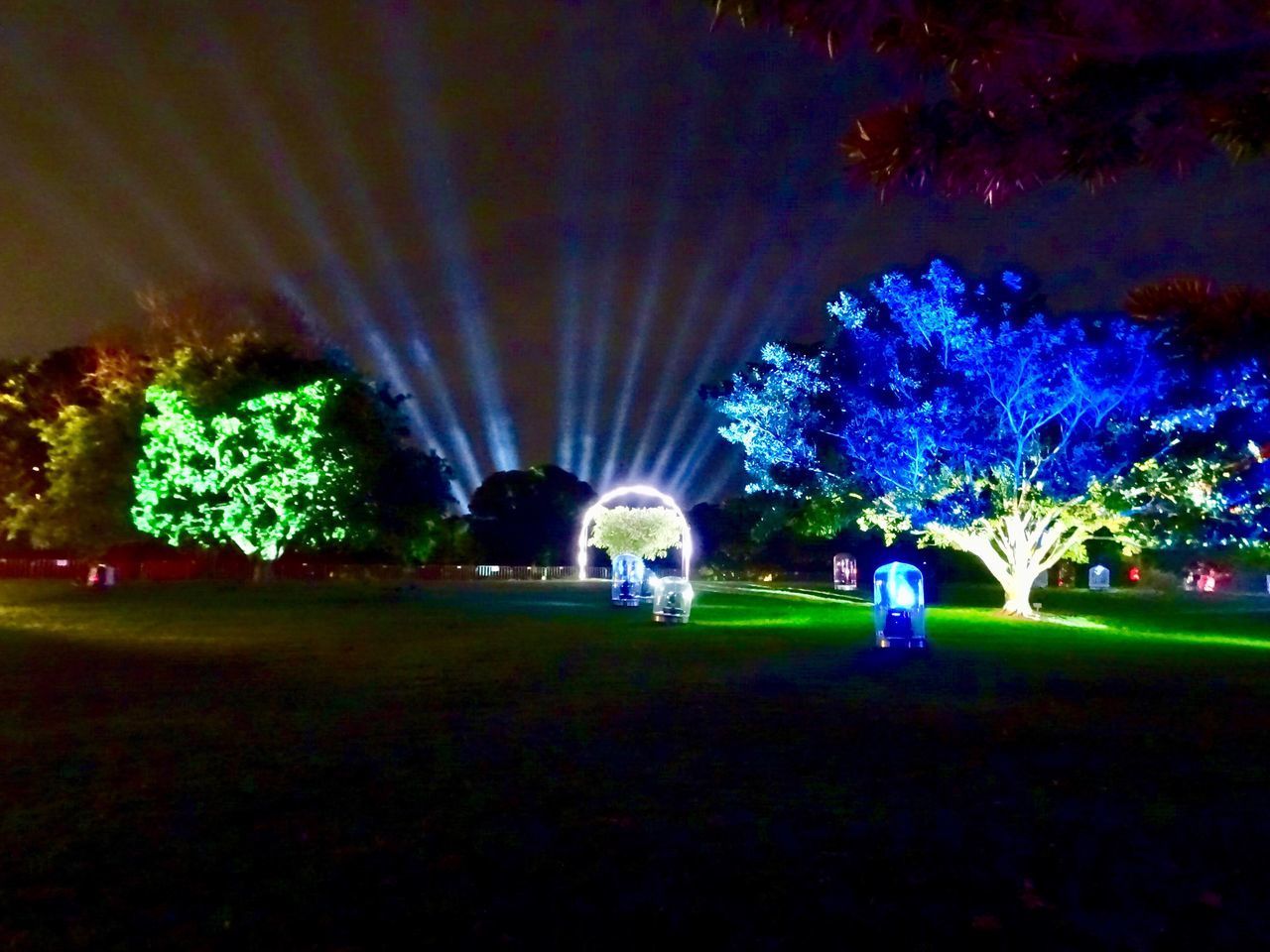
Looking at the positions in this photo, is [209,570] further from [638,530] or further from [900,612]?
[900,612]

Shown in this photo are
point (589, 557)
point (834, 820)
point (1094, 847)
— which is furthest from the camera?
point (589, 557)

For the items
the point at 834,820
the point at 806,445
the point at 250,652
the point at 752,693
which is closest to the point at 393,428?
the point at 806,445

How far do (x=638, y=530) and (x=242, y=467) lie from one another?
32365mm

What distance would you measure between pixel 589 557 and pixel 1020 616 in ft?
179

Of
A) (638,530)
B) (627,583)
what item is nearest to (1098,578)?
(638,530)

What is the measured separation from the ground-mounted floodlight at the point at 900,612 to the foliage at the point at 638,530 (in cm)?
5627

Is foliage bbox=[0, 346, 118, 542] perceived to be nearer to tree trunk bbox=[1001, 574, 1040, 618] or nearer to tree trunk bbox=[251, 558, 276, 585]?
tree trunk bbox=[251, 558, 276, 585]

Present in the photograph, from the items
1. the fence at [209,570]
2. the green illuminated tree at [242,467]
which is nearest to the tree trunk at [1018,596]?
the green illuminated tree at [242,467]

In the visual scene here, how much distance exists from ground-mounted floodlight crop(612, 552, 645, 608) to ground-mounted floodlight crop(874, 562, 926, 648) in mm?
15651

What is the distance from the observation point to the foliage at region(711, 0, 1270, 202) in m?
4.16

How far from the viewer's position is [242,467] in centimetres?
5138

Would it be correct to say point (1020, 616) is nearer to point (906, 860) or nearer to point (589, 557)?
point (906, 860)

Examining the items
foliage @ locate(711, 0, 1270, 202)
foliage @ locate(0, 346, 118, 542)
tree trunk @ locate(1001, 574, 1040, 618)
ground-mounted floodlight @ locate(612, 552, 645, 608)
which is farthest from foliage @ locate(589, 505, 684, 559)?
foliage @ locate(711, 0, 1270, 202)

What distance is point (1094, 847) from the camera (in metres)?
7.19
